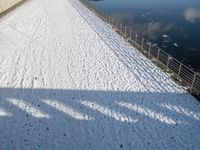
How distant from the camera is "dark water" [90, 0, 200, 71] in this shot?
25.8m

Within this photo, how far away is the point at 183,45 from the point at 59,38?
11.2m

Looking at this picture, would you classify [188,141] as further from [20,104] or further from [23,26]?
[23,26]

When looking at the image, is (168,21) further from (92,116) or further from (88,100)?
(92,116)

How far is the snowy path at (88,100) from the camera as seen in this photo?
1163 centimetres

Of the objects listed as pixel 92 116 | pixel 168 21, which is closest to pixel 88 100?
pixel 92 116

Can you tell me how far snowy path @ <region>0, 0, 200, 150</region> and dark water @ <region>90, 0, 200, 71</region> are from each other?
5.60m

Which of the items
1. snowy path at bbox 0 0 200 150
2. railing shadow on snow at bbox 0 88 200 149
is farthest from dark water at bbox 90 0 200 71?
railing shadow on snow at bbox 0 88 200 149

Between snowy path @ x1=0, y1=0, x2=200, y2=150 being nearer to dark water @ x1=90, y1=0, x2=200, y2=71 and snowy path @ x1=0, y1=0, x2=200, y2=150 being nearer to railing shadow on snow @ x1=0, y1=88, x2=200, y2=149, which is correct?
railing shadow on snow @ x1=0, y1=88, x2=200, y2=149

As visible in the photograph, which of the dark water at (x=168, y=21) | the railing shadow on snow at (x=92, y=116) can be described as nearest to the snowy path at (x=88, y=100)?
the railing shadow on snow at (x=92, y=116)

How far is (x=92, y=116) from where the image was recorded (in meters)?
13.1

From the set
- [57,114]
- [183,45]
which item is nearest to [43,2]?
[183,45]

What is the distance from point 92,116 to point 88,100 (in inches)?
60.3

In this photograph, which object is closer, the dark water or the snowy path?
the snowy path

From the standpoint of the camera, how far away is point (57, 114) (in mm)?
13352
